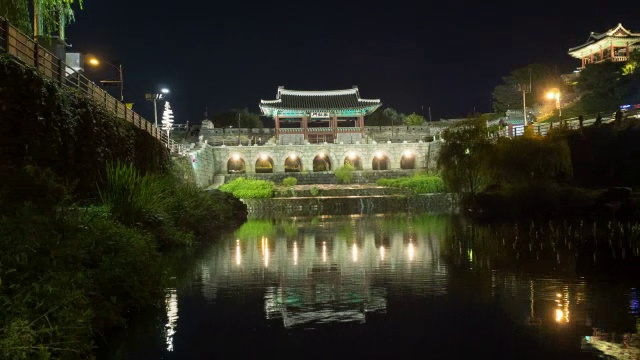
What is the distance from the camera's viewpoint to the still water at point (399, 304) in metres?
6.67

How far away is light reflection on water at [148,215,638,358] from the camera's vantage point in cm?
774

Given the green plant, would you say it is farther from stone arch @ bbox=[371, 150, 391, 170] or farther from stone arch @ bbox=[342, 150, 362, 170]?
stone arch @ bbox=[371, 150, 391, 170]

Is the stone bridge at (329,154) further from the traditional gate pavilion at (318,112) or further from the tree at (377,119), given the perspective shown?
the tree at (377,119)

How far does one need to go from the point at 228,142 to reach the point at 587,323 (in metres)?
56.9

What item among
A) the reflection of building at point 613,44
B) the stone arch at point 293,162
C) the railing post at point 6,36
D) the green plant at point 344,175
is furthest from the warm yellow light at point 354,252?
the reflection of building at point 613,44

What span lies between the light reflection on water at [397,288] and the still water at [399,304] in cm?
2

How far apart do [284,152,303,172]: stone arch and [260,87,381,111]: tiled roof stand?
5.59 m

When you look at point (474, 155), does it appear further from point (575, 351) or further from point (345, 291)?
point (575, 351)

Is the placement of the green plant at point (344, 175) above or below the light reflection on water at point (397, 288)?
above

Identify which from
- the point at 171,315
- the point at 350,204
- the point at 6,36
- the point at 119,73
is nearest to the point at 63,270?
the point at 171,315

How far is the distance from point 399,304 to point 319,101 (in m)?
54.3

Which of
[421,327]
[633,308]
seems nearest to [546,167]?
[633,308]

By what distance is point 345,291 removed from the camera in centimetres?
981

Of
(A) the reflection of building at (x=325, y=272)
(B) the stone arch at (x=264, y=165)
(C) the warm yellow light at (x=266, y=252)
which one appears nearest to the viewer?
(A) the reflection of building at (x=325, y=272)
